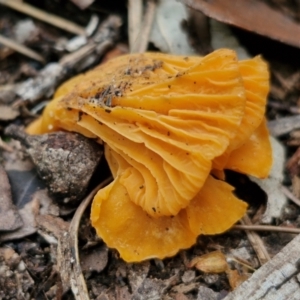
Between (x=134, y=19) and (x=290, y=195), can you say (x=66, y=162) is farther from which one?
(x=134, y=19)

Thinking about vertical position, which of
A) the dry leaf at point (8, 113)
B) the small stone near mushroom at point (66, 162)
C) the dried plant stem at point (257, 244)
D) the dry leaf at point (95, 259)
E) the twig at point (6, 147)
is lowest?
the twig at point (6, 147)

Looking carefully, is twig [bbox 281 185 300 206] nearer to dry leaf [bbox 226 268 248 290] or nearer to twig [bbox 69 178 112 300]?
dry leaf [bbox 226 268 248 290]

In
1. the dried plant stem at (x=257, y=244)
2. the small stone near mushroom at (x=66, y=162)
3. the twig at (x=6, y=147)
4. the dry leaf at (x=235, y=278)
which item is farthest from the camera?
the twig at (x=6, y=147)

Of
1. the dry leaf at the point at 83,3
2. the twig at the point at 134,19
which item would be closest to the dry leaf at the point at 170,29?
the twig at the point at 134,19

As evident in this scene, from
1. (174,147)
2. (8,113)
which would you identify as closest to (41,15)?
(8,113)

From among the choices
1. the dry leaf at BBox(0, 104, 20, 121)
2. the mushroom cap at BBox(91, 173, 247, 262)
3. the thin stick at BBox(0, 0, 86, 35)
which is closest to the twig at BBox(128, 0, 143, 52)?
the thin stick at BBox(0, 0, 86, 35)

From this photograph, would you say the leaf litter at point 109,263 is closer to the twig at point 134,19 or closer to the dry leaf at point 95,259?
the dry leaf at point 95,259
